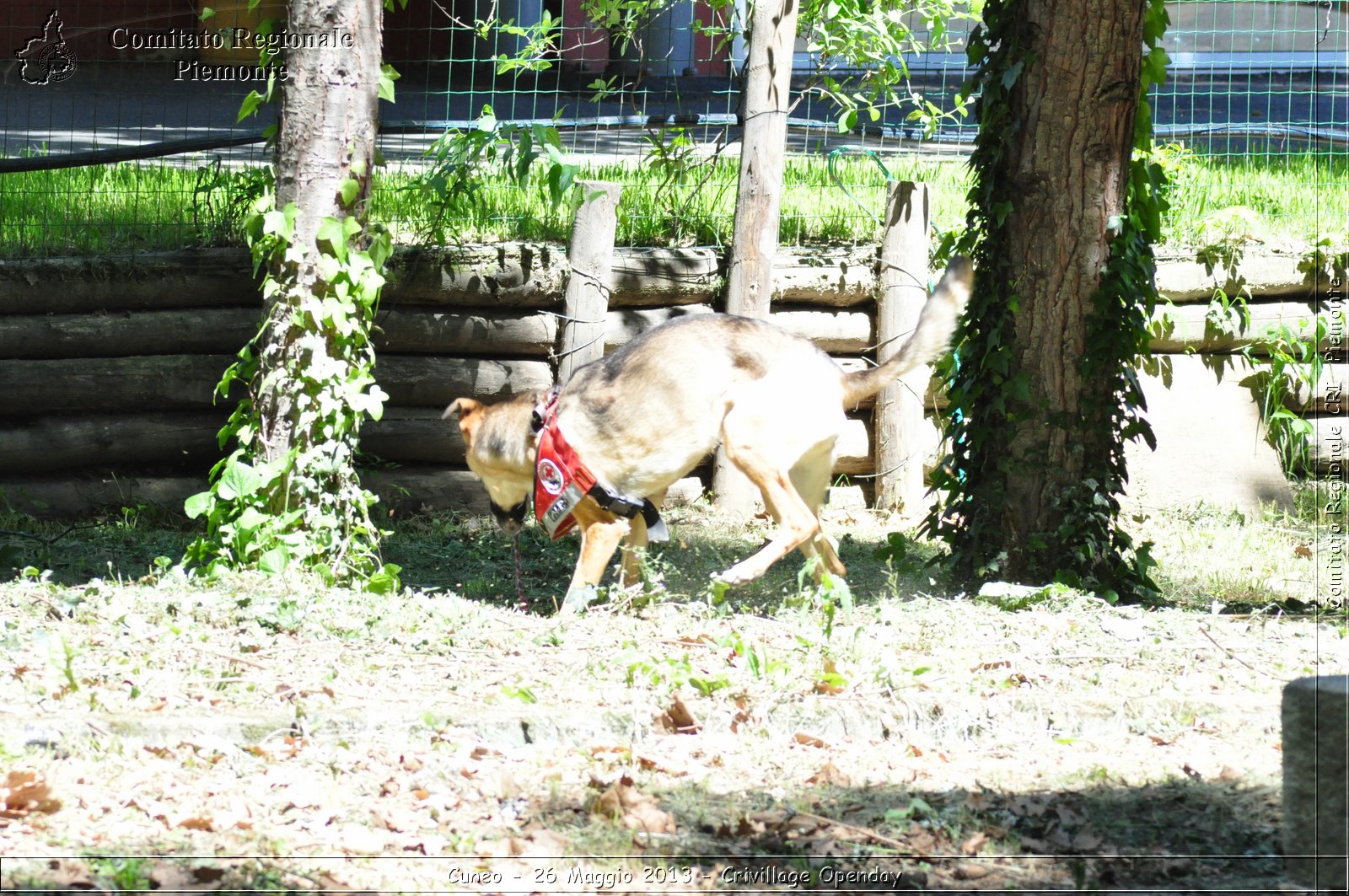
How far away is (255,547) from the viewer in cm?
633

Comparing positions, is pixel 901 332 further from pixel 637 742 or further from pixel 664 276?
pixel 637 742

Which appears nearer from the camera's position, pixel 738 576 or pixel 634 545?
pixel 738 576

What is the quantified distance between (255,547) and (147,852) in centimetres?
290

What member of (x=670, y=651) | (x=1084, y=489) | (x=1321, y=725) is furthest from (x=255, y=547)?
(x=1321, y=725)

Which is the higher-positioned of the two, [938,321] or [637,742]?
[938,321]

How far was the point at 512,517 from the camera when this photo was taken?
7000 mm

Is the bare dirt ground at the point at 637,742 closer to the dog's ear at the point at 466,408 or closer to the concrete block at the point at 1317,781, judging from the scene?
the concrete block at the point at 1317,781

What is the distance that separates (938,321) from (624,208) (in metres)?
3.58

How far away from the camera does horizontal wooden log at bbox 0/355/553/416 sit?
8156 millimetres

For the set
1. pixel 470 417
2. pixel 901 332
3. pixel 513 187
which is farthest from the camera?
pixel 513 187

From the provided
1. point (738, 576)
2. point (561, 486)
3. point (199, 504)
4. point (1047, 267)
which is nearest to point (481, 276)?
point (561, 486)

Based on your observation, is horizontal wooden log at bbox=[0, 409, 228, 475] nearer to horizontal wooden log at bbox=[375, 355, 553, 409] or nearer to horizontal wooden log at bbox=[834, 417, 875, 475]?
horizontal wooden log at bbox=[375, 355, 553, 409]

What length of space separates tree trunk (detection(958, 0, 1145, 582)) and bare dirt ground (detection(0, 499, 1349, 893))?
54 cm

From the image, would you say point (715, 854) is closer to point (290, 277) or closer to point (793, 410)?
point (793, 410)
